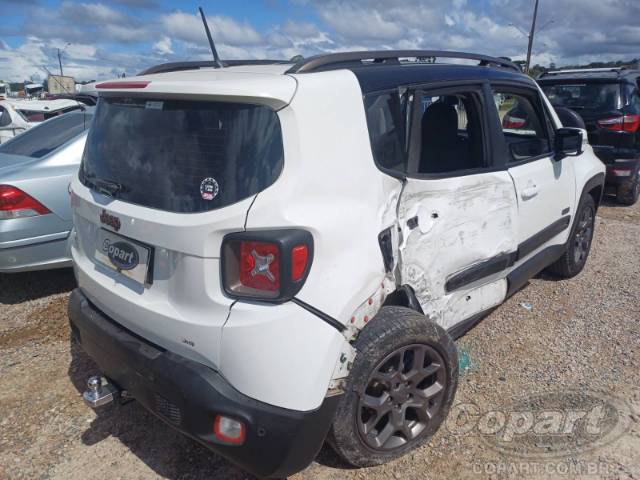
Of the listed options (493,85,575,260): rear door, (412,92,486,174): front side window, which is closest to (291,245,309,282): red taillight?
(412,92,486,174): front side window

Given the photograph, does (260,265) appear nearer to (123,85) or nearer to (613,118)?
(123,85)

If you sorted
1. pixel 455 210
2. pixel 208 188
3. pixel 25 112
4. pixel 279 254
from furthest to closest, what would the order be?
pixel 25 112
pixel 455 210
pixel 208 188
pixel 279 254

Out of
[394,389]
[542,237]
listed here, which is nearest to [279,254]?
[394,389]

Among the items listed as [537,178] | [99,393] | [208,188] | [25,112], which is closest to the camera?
[208,188]

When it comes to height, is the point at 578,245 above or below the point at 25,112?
below

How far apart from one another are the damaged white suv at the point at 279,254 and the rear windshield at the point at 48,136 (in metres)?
2.23

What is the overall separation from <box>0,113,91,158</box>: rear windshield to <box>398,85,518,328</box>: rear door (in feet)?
10.8

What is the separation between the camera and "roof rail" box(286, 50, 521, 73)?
221 cm

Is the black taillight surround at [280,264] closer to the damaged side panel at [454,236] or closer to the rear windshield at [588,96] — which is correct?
the damaged side panel at [454,236]

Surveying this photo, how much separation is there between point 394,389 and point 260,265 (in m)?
0.94

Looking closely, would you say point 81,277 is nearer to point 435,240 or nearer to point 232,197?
point 232,197

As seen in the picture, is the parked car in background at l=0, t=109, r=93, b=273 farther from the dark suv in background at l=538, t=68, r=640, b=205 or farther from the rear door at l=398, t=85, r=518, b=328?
the dark suv in background at l=538, t=68, r=640, b=205

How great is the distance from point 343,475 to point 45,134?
425cm

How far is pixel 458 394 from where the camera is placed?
2.96 meters
